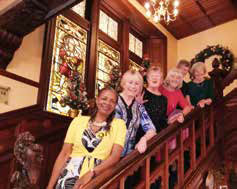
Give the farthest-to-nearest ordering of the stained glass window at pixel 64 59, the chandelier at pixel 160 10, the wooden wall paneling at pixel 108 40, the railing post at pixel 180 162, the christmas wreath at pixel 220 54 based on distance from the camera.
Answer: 1. the christmas wreath at pixel 220 54
2. the wooden wall paneling at pixel 108 40
3. the chandelier at pixel 160 10
4. the stained glass window at pixel 64 59
5. the railing post at pixel 180 162

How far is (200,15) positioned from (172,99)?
4.08 metres

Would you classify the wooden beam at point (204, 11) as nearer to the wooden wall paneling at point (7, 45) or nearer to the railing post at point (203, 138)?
the railing post at point (203, 138)

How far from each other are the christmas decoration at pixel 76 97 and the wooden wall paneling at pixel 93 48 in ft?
2.48

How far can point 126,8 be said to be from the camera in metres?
5.63

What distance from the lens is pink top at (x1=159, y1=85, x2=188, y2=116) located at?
2.83 metres

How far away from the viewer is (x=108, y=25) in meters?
5.56

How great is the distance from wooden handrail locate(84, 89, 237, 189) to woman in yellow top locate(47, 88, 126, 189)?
10 centimetres

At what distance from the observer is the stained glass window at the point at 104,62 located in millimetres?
4950

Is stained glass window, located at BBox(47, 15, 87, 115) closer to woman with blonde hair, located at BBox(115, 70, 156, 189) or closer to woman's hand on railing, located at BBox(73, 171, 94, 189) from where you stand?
woman with blonde hair, located at BBox(115, 70, 156, 189)

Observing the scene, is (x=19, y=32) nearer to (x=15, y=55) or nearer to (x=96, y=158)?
(x=15, y=55)

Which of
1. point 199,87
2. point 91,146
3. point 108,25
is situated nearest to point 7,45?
point 91,146

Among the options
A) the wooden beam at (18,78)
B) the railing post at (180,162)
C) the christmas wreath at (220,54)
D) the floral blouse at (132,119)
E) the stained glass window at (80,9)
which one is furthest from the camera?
the christmas wreath at (220,54)

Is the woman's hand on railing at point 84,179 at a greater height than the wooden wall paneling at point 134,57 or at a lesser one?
lesser

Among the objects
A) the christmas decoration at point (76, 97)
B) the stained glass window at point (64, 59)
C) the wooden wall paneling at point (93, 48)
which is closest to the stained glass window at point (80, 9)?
the wooden wall paneling at point (93, 48)
